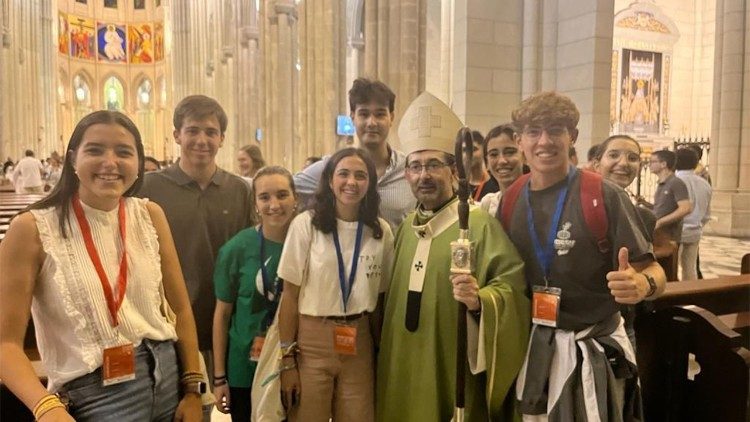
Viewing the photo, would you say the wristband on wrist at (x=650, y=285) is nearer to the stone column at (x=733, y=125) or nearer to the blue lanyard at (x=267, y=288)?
the blue lanyard at (x=267, y=288)

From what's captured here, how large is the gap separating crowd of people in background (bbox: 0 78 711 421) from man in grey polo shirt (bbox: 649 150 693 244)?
122 inches

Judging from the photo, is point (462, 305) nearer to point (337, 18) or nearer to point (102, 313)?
point (102, 313)

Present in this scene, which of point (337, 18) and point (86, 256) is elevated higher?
point (337, 18)

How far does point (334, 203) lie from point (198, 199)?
75cm

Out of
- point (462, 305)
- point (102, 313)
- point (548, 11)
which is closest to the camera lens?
point (102, 313)

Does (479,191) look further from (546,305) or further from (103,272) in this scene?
(103,272)

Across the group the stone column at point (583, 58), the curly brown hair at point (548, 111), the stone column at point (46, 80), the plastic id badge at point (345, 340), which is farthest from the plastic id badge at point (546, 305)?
the stone column at point (46, 80)

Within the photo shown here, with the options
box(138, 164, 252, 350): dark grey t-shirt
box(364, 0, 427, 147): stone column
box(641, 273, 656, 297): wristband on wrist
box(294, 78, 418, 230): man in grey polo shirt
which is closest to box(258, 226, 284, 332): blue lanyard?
box(138, 164, 252, 350): dark grey t-shirt

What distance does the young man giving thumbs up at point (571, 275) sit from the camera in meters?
2.19

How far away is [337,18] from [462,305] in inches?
399

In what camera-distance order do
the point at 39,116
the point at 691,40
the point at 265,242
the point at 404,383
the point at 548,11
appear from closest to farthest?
1. the point at 404,383
2. the point at 265,242
3. the point at 548,11
4. the point at 691,40
5. the point at 39,116

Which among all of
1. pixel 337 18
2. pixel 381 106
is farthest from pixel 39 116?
pixel 381 106

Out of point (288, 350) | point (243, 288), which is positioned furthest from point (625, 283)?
point (243, 288)

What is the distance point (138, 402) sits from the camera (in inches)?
72.6
